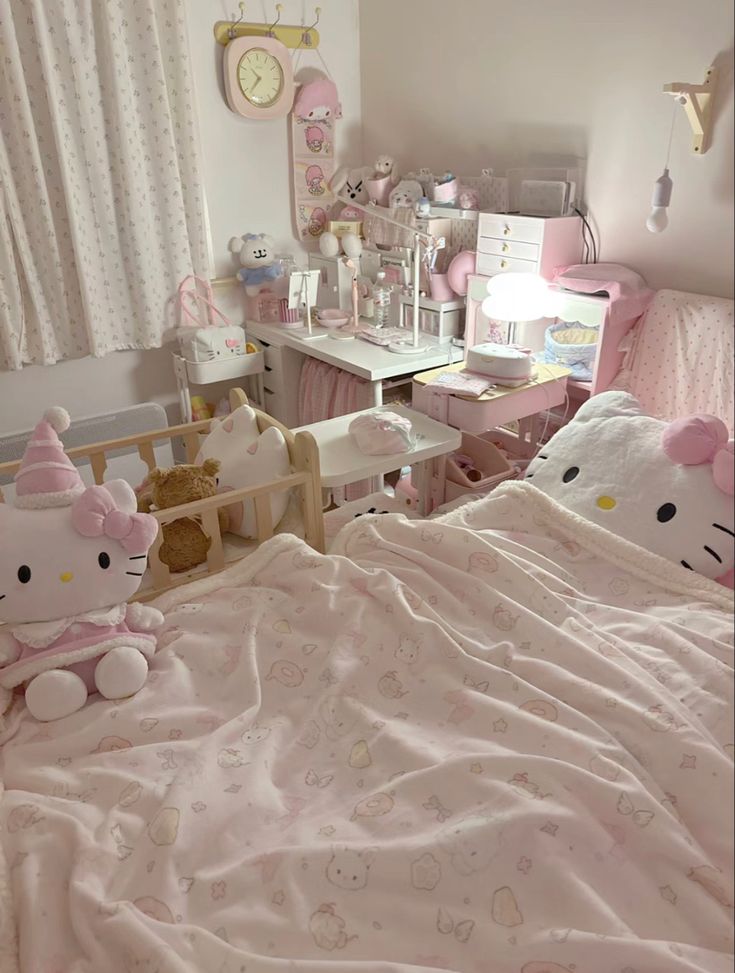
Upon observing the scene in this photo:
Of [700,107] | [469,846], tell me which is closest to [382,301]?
[700,107]

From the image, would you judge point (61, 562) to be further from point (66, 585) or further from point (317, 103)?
point (317, 103)

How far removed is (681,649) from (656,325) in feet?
1.54

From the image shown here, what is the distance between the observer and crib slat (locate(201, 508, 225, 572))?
60.4 inches

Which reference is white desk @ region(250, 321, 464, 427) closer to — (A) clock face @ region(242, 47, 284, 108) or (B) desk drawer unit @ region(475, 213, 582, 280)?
(B) desk drawer unit @ region(475, 213, 582, 280)

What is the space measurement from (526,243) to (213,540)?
113 centimetres

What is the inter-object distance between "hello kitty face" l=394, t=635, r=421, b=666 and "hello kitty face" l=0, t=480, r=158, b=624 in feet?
1.59

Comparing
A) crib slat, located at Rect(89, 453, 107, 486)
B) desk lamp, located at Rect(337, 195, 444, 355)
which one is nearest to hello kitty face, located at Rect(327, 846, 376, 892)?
crib slat, located at Rect(89, 453, 107, 486)

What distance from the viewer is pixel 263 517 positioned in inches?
62.8

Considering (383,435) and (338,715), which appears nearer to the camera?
(338,715)

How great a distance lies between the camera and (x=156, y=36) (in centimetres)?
212

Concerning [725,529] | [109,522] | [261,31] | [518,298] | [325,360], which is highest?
[261,31]

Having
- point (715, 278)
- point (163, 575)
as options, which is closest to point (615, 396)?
point (715, 278)

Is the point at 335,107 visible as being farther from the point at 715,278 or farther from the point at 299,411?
the point at 715,278

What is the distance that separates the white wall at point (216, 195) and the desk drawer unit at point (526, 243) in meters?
0.58
